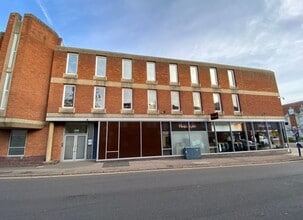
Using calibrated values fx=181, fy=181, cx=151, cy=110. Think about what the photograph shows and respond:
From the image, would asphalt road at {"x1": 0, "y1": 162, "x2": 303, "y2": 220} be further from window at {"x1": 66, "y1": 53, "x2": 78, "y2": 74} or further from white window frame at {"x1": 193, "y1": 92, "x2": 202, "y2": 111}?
white window frame at {"x1": 193, "y1": 92, "x2": 202, "y2": 111}

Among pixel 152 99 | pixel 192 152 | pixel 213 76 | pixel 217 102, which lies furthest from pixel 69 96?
pixel 213 76

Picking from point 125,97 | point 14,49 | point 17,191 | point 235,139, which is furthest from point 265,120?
point 14,49

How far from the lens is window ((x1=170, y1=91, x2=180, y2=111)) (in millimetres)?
18828

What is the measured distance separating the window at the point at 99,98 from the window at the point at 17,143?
20.3 feet

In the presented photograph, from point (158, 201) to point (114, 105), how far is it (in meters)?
12.7

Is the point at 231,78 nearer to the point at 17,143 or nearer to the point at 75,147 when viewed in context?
the point at 75,147

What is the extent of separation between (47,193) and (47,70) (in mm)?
13152

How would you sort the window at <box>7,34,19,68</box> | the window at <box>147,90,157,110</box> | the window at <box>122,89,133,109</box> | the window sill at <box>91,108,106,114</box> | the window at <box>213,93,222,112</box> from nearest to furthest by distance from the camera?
the window at <box>7,34,19,68</box> → the window sill at <box>91,108,106,114</box> → the window at <box>122,89,133,109</box> → the window at <box>147,90,157,110</box> → the window at <box>213,93,222,112</box>

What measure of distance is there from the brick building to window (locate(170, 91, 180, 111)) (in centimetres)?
11

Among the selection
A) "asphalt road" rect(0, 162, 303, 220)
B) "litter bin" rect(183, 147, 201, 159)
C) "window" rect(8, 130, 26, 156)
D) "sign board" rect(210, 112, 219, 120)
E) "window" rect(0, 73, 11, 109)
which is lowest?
"asphalt road" rect(0, 162, 303, 220)

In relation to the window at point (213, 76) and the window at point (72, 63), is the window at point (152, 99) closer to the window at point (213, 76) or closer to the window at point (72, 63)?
the window at point (213, 76)

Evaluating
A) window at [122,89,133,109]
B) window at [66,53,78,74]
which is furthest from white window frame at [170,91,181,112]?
window at [66,53,78,74]

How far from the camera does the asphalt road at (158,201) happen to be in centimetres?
444

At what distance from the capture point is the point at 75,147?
16.3 metres
